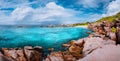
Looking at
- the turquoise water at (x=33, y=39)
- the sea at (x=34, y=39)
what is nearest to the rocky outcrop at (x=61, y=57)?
the sea at (x=34, y=39)

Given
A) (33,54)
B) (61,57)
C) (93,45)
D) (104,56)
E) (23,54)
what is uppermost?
(104,56)

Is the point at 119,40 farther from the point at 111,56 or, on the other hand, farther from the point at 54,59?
the point at 111,56

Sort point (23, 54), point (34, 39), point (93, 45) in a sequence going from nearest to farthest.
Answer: point (93, 45)
point (23, 54)
point (34, 39)

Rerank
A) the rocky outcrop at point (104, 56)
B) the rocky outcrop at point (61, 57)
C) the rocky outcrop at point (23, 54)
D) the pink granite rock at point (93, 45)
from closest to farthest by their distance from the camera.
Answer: the rocky outcrop at point (104, 56)
the pink granite rock at point (93, 45)
the rocky outcrop at point (61, 57)
the rocky outcrop at point (23, 54)

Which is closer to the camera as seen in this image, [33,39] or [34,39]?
[33,39]

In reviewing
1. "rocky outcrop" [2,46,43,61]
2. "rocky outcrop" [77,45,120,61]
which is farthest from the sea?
"rocky outcrop" [77,45,120,61]

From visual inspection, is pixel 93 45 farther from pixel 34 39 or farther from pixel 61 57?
pixel 34 39

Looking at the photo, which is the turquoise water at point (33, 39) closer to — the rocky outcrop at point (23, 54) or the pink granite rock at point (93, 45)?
the rocky outcrop at point (23, 54)

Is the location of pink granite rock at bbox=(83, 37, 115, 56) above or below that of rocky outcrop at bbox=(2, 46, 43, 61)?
above

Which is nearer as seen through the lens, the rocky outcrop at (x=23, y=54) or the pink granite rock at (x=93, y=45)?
the pink granite rock at (x=93, y=45)

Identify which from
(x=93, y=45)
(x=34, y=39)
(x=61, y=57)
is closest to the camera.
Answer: (x=93, y=45)

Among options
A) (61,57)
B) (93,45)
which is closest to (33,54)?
(61,57)

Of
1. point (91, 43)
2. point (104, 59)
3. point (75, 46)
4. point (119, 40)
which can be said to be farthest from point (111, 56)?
point (75, 46)

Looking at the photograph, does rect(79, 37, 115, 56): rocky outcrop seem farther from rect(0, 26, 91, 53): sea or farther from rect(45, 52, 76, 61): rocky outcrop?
rect(0, 26, 91, 53): sea
